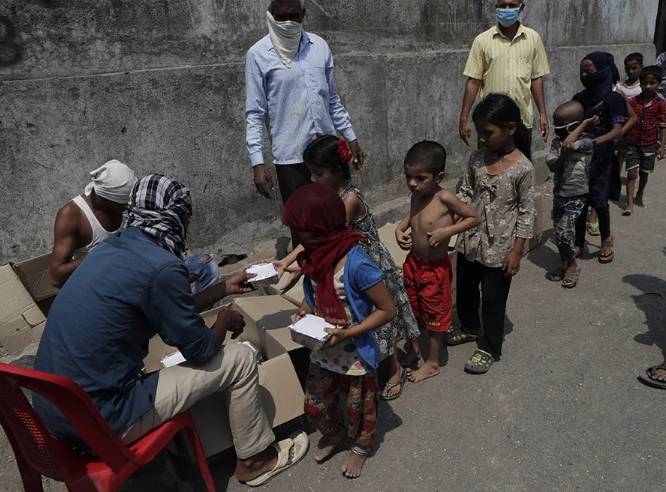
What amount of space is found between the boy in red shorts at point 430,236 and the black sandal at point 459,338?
0.32m

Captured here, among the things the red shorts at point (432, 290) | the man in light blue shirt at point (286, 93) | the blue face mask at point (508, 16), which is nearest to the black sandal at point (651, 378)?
the red shorts at point (432, 290)

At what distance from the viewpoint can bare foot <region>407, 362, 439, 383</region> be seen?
2971 mm

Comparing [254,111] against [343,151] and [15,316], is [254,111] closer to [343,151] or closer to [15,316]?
[343,151]

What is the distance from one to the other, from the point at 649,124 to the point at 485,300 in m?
3.93

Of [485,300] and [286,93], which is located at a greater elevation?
[286,93]

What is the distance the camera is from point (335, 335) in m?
1.99

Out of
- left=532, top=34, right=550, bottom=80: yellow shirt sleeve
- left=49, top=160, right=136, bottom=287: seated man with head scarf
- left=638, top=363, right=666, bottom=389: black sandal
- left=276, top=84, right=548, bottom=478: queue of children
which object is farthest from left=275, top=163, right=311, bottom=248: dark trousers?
left=638, top=363, right=666, bottom=389: black sandal

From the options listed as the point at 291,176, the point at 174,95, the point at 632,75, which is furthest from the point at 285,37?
the point at 632,75

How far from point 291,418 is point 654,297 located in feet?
9.62

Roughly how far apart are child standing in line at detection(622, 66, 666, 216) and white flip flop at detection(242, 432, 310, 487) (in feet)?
15.6

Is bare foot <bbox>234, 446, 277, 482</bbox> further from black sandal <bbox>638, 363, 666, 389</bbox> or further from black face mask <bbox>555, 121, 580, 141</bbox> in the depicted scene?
black face mask <bbox>555, 121, 580, 141</bbox>

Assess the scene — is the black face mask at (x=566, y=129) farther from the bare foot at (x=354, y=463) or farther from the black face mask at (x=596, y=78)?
the bare foot at (x=354, y=463)

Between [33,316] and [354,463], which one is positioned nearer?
[354,463]

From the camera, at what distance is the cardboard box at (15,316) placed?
9.99 ft
